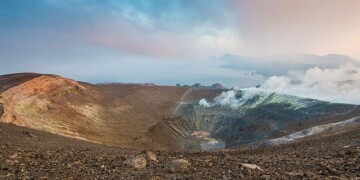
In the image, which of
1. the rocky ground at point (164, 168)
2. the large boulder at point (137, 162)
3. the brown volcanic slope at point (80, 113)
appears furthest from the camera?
the brown volcanic slope at point (80, 113)

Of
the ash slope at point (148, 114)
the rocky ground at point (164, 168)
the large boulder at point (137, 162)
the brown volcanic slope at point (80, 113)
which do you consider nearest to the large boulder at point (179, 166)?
the rocky ground at point (164, 168)

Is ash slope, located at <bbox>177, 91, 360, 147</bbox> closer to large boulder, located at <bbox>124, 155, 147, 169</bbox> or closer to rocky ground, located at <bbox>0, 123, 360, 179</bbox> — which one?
rocky ground, located at <bbox>0, 123, 360, 179</bbox>

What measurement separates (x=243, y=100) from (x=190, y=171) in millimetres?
102362

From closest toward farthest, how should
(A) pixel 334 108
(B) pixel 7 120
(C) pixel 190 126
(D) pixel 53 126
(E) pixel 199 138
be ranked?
1. (B) pixel 7 120
2. (D) pixel 53 126
3. (A) pixel 334 108
4. (E) pixel 199 138
5. (C) pixel 190 126

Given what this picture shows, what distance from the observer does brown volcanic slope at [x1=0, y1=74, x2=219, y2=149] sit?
4866 cm

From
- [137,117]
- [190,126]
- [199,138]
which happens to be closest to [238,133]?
[199,138]

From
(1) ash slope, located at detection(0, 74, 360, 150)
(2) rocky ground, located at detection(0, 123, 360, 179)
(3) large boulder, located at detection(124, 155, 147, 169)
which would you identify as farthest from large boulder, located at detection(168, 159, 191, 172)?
(1) ash slope, located at detection(0, 74, 360, 150)

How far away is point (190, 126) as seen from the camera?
9575 cm

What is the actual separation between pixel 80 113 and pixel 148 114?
92.4 feet

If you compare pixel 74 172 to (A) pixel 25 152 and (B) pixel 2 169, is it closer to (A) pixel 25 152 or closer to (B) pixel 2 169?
(B) pixel 2 169

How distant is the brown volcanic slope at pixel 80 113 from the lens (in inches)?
1916

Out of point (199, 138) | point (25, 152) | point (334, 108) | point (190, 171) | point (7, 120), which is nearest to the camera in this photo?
point (190, 171)

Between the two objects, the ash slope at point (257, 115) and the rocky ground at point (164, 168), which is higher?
the rocky ground at point (164, 168)

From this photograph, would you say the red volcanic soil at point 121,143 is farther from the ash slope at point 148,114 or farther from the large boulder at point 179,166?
the ash slope at point 148,114
